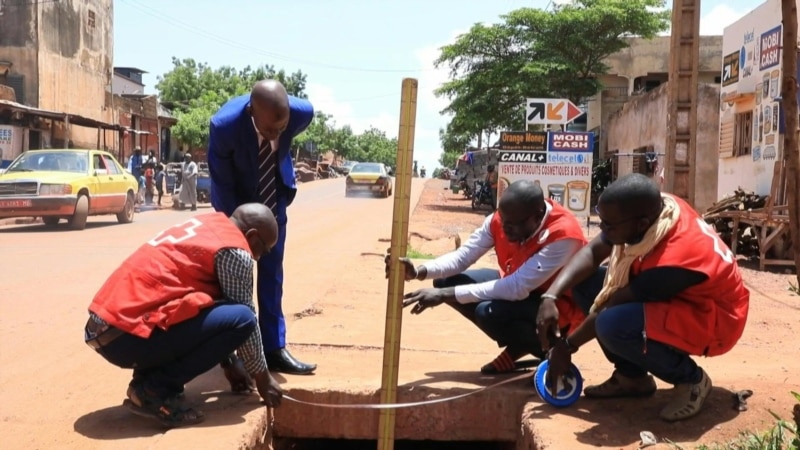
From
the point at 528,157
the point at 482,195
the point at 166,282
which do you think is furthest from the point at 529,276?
the point at 482,195

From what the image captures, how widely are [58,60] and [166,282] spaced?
26.5 meters

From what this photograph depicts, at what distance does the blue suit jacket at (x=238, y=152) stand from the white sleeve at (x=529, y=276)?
125 centimetres

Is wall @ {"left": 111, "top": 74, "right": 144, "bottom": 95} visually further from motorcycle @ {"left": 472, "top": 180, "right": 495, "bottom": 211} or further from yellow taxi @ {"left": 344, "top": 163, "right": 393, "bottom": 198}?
motorcycle @ {"left": 472, "top": 180, "right": 495, "bottom": 211}

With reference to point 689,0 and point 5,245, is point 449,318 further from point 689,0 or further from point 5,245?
point 5,245

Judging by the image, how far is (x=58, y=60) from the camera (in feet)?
88.2

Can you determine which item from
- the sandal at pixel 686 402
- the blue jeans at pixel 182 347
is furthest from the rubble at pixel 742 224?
the blue jeans at pixel 182 347

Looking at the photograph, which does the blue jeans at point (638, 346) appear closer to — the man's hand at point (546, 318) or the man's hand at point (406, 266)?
the man's hand at point (546, 318)

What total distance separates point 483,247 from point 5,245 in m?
9.62

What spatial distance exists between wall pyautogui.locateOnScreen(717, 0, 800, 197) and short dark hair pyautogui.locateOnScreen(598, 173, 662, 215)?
9962 millimetres

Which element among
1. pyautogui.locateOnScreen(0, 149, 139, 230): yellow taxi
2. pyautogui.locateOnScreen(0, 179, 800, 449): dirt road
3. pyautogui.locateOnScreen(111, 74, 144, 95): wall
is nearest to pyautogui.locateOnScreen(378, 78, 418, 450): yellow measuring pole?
pyautogui.locateOnScreen(0, 179, 800, 449): dirt road

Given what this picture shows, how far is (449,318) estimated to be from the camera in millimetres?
6973

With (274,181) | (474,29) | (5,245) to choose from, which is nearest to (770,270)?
(274,181)

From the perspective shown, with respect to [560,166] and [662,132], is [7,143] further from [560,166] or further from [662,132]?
[662,132]

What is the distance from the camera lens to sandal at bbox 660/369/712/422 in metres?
3.55
